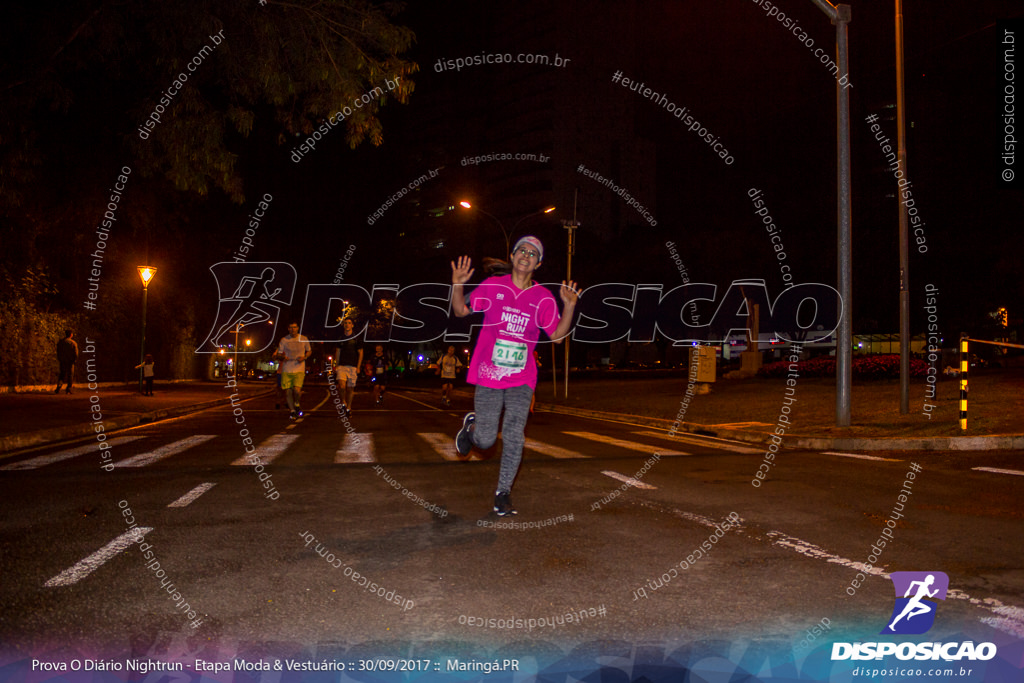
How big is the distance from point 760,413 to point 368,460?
1107 centimetres

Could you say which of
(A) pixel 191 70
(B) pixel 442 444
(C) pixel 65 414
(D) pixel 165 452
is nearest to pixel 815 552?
(B) pixel 442 444

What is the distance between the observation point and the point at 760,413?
17.5m

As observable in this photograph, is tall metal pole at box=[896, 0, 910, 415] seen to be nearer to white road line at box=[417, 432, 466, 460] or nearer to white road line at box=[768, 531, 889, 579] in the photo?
white road line at box=[417, 432, 466, 460]

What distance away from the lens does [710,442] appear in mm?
12719

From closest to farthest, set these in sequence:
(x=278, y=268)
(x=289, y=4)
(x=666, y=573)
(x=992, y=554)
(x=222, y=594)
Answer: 1. (x=222, y=594)
2. (x=666, y=573)
3. (x=992, y=554)
4. (x=289, y=4)
5. (x=278, y=268)

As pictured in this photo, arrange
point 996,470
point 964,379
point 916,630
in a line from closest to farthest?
point 916,630
point 996,470
point 964,379

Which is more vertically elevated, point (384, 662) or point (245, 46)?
point (245, 46)

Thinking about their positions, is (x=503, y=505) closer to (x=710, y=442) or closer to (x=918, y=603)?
(x=918, y=603)

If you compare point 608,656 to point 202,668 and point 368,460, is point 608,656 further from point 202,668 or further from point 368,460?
point 368,460

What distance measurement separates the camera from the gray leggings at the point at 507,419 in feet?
19.3

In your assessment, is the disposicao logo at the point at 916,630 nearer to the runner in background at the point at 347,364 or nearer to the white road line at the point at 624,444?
the white road line at the point at 624,444

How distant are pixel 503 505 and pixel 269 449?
620 centimetres

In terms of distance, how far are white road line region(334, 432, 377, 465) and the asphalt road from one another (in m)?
0.62

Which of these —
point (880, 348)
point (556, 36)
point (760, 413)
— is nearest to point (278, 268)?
point (760, 413)
